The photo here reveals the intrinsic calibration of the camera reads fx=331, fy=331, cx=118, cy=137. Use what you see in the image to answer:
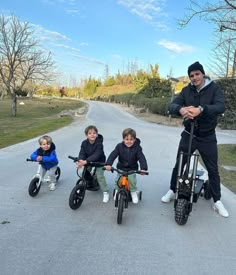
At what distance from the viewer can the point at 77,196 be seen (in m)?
4.69

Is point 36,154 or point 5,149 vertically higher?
point 36,154

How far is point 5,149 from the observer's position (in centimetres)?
948

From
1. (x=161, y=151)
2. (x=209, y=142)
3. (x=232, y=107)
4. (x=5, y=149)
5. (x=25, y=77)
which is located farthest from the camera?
(x=25, y=77)

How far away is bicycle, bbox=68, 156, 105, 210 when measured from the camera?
4.61 metres

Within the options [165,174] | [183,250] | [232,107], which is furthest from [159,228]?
[232,107]

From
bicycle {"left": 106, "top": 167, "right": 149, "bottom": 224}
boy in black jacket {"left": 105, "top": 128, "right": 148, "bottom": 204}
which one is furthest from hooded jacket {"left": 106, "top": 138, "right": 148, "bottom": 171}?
bicycle {"left": 106, "top": 167, "right": 149, "bottom": 224}

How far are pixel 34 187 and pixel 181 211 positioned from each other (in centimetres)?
236

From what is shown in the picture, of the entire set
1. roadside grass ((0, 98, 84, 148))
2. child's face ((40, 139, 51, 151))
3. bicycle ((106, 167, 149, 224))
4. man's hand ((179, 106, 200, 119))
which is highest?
man's hand ((179, 106, 200, 119))

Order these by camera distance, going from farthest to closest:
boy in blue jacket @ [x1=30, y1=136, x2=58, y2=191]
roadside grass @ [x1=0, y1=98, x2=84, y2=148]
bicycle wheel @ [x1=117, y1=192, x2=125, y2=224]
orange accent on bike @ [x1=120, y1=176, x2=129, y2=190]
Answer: roadside grass @ [x1=0, y1=98, x2=84, y2=148]
boy in blue jacket @ [x1=30, y1=136, x2=58, y2=191]
orange accent on bike @ [x1=120, y1=176, x2=129, y2=190]
bicycle wheel @ [x1=117, y1=192, x2=125, y2=224]

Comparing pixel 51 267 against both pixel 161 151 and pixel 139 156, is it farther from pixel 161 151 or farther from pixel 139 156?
pixel 161 151

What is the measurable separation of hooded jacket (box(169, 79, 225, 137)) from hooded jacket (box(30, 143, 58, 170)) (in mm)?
2207

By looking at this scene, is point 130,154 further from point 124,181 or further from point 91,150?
point 91,150

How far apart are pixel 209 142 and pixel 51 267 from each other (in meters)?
2.68

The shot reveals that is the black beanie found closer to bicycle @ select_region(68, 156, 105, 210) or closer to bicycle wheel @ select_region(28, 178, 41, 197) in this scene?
bicycle @ select_region(68, 156, 105, 210)
